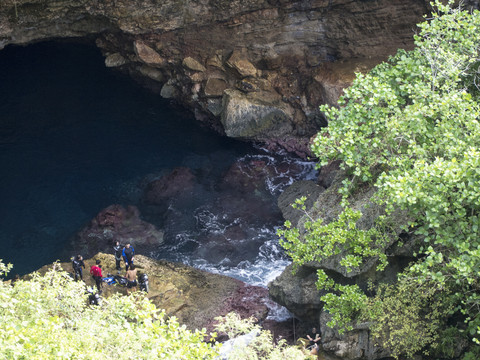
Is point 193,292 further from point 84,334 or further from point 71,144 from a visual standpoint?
point 71,144

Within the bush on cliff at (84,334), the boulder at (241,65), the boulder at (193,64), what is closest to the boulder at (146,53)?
the boulder at (193,64)

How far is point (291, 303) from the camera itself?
70.5ft

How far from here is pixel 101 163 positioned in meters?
33.2

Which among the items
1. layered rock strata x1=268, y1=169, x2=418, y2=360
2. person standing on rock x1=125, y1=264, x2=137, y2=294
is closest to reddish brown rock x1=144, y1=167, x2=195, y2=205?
person standing on rock x1=125, y1=264, x2=137, y2=294

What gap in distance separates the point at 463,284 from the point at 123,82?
99.7ft

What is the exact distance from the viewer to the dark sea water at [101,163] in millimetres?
27891

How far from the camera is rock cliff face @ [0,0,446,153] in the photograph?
105 ft

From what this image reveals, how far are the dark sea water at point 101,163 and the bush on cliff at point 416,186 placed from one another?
8.39 meters

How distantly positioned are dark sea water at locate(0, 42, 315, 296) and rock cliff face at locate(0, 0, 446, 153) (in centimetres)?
228

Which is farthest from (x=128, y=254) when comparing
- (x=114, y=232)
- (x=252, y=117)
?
(x=252, y=117)

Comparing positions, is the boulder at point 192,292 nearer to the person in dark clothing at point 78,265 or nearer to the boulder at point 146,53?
the person in dark clothing at point 78,265

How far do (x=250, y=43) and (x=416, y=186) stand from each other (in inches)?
900

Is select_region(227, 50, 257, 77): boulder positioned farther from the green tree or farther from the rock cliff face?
the green tree

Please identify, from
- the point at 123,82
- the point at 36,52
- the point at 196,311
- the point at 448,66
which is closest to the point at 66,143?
the point at 123,82
